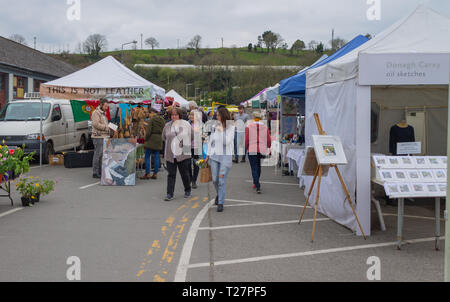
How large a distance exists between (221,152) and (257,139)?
2462mm

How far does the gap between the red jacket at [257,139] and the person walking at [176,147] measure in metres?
1.69

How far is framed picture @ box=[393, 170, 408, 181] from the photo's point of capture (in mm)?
6654

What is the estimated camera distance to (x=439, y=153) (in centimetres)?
1102

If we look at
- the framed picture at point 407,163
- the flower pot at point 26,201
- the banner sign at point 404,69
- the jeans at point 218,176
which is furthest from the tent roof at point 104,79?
the framed picture at point 407,163

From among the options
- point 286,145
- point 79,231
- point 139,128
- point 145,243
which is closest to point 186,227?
point 145,243

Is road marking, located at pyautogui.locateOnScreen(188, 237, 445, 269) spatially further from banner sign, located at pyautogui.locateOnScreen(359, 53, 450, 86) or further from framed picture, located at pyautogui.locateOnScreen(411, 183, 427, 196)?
banner sign, located at pyautogui.locateOnScreen(359, 53, 450, 86)

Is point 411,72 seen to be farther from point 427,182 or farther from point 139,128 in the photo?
point 139,128

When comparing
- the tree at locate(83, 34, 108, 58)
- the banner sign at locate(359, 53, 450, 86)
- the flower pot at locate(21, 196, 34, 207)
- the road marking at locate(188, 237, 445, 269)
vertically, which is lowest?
the road marking at locate(188, 237, 445, 269)

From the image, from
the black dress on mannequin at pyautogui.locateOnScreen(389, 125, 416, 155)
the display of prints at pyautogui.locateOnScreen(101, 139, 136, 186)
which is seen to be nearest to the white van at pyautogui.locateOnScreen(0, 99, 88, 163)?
the display of prints at pyautogui.locateOnScreen(101, 139, 136, 186)

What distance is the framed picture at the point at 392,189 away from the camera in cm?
631

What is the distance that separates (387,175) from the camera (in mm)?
6723

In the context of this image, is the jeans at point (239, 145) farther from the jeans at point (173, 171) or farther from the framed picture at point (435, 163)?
the framed picture at point (435, 163)

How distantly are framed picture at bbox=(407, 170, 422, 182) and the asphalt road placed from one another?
0.93 m
